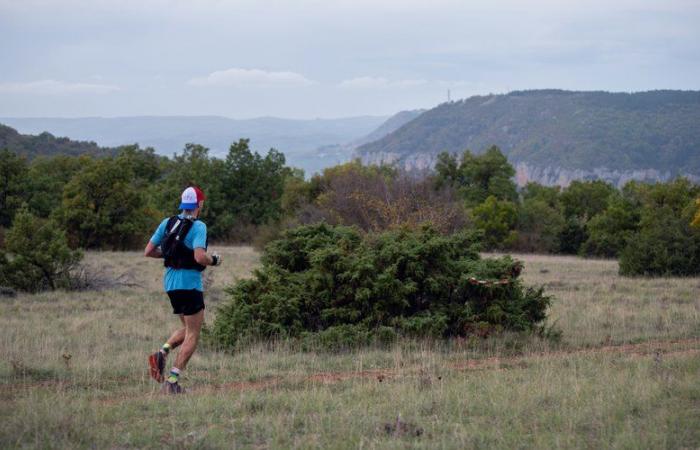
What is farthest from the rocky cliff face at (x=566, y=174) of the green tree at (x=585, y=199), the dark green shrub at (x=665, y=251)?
the dark green shrub at (x=665, y=251)

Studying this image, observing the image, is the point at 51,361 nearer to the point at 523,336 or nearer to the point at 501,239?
the point at 523,336

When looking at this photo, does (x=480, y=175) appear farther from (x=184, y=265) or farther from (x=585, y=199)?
(x=184, y=265)

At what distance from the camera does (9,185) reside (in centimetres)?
3959

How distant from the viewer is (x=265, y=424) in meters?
5.91

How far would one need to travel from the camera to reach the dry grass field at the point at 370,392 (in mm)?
5570

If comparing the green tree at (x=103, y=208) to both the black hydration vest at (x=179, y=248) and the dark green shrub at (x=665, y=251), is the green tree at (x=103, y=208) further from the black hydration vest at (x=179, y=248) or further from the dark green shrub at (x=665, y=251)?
the black hydration vest at (x=179, y=248)

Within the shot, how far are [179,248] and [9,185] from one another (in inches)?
1412

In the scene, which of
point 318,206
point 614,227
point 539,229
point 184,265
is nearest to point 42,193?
A: point 318,206

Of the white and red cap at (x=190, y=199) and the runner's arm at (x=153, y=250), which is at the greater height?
the white and red cap at (x=190, y=199)

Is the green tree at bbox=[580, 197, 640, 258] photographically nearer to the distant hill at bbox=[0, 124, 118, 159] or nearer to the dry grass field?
the dry grass field

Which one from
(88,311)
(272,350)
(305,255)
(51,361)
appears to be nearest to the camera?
(51,361)

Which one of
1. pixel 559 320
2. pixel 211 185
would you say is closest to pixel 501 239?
pixel 211 185

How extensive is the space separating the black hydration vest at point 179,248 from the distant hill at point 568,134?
287 ft

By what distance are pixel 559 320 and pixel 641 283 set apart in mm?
8884
